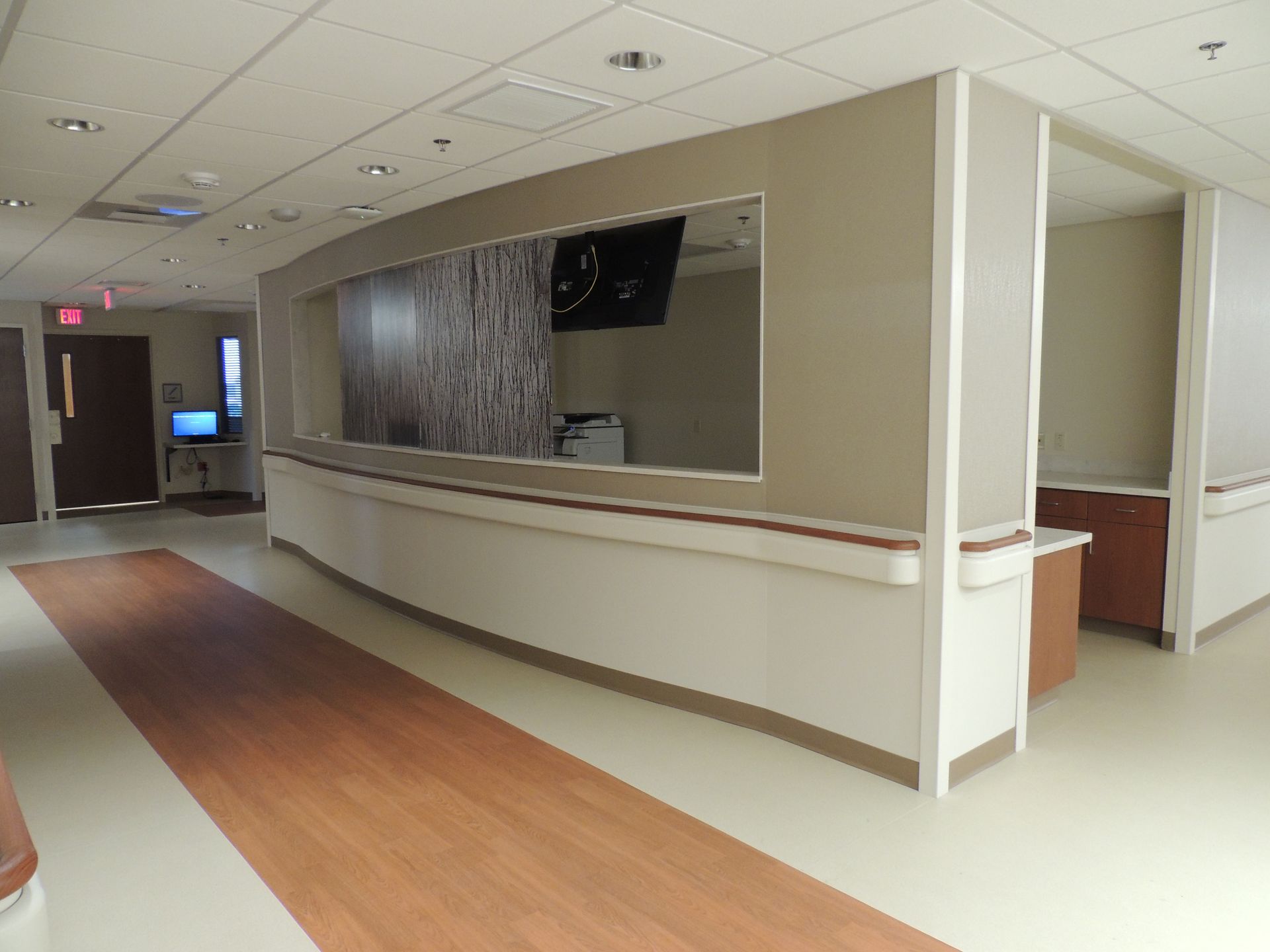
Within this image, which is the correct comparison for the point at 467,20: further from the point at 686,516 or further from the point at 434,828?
the point at 434,828

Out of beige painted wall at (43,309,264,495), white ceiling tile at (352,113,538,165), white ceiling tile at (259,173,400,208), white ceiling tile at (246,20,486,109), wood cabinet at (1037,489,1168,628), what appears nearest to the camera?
white ceiling tile at (246,20,486,109)

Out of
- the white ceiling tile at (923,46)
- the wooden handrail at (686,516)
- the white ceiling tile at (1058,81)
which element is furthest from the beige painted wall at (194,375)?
the white ceiling tile at (1058,81)

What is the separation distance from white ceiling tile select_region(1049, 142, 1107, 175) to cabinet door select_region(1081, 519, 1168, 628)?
2.24m

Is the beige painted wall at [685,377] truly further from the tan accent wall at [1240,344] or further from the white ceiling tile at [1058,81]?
the white ceiling tile at [1058,81]

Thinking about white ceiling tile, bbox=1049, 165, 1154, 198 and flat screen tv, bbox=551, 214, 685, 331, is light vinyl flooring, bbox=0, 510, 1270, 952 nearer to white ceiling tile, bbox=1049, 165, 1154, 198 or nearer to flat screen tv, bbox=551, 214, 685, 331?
flat screen tv, bbox=551, 214, 685, 331

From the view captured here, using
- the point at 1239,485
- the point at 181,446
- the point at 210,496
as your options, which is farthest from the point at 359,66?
the point at 210,496

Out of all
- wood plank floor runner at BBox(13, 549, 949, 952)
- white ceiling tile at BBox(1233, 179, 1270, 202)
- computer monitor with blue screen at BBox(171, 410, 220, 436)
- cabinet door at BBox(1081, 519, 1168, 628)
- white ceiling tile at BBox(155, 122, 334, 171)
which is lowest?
wood plank floor runner at BBox(13, 549, 949, 952)

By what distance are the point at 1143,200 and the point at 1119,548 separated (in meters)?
2.13

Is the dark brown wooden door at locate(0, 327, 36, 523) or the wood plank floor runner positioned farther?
the dark brown wooden door at locate(0, 327, 36, 523)

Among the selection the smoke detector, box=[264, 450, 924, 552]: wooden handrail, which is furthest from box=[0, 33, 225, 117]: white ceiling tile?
box=[264, 450, 924, 552]: wooden handrail

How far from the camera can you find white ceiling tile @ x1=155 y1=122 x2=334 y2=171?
392cm

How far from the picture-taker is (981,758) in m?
3.58

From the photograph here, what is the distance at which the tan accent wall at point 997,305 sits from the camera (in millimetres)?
3303

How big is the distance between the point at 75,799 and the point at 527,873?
1966mm
